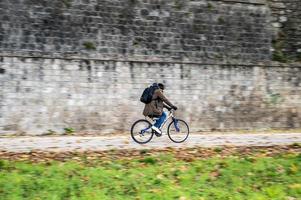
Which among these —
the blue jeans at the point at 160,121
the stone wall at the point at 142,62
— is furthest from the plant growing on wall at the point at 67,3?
the blue jeans at the point at 160,121

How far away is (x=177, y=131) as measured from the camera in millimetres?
12578

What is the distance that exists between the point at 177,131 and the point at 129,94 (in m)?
3.56

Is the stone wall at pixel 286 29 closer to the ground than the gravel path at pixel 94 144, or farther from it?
farther from it

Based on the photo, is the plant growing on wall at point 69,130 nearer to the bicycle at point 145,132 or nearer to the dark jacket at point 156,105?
the bicycle at point 145,132

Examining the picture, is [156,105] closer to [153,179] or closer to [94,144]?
[94,144]

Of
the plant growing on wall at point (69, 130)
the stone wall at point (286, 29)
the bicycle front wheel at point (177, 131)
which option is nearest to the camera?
the bicycle front wheel at point (177, 131)

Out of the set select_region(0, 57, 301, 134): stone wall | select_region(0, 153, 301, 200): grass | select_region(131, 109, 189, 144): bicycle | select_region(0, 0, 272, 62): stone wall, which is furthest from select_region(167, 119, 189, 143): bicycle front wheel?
select_region(0, 0, 272, 62): stone wall

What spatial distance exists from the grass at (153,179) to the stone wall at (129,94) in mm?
6194

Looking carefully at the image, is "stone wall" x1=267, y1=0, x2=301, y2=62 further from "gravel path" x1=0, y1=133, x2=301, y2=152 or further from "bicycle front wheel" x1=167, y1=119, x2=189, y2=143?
"bicycle front wheel" x1=167, y1=119, x2=189, y2=143

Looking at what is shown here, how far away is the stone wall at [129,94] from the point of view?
1444cm

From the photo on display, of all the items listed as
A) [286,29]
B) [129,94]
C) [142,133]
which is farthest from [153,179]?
[286,29]

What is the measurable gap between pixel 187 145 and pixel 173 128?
0.97 meters

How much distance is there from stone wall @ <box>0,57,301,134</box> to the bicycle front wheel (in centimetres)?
320

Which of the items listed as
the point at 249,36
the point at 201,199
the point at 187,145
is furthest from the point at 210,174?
the point at 249,36
